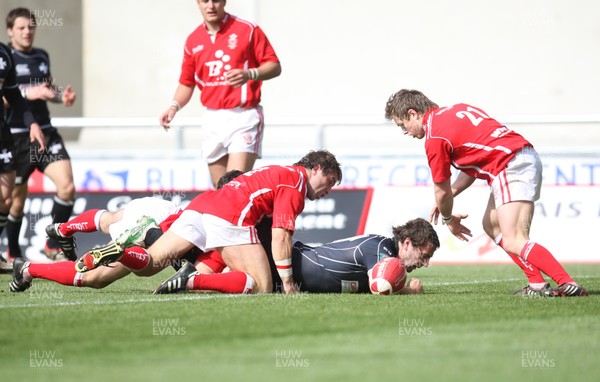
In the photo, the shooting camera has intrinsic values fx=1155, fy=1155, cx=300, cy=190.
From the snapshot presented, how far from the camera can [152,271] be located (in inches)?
332

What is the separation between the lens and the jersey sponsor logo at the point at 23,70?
466 inches

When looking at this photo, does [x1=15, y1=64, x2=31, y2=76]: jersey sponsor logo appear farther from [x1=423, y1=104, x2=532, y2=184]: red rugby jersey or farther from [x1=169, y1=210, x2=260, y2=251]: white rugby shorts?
[x1=423, y1=104, x2=532, y2=184]: red rugby jersey

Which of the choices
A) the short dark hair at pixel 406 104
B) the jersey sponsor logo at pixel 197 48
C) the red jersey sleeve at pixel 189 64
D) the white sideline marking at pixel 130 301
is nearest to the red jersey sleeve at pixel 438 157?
the short dark hair at pixel 406 104

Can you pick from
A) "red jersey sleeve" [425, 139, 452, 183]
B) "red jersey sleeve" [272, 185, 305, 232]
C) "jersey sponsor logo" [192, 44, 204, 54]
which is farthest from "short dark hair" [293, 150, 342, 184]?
"jersey sponsor logo" [192, 44, 204, 54]

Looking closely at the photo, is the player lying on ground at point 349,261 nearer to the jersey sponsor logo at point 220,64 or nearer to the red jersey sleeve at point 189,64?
the jersey sponsor logo at point 220,64

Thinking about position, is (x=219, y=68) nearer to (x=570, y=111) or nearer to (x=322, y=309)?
(x=322, y=309)

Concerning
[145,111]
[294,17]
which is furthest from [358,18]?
[145,111]

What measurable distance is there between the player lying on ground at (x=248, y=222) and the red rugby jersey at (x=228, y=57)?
2.07m

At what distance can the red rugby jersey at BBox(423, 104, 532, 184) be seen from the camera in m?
8.09

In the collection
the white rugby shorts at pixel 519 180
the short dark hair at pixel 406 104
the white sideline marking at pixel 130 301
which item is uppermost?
the short dark hair at pixel 406 104

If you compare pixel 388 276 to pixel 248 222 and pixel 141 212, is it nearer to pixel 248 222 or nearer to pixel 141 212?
pixel 248 222

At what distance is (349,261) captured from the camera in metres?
8.47

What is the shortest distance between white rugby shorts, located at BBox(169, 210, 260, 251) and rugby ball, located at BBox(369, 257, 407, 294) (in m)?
0.90

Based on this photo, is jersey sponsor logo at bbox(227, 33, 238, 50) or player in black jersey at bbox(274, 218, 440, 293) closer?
player in black jersey at bbox(274, 218, 440, 293)
